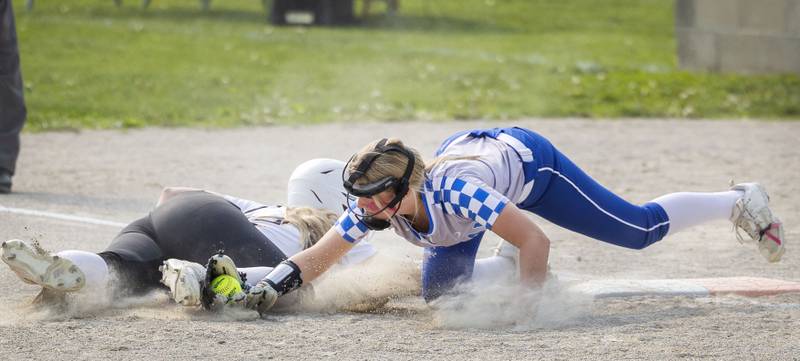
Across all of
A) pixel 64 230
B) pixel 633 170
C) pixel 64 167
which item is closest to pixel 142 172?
pixel 64 167

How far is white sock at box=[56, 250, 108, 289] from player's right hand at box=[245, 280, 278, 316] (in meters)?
0.62

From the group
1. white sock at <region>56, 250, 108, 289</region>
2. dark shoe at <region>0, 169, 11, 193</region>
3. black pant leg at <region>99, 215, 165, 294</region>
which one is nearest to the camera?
white sock at <region>56, 250, 108, 289</region>

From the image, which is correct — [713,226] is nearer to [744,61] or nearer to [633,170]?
[633,170]

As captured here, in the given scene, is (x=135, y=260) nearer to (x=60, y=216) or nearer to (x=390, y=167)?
(x=390, y=167)

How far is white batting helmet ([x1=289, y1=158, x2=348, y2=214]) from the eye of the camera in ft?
18.8

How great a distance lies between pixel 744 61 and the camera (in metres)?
15.5

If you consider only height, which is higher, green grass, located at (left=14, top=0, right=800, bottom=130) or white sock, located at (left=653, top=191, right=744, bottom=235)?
white sock, located at (left=653, top=191, right=744, bottom=235)

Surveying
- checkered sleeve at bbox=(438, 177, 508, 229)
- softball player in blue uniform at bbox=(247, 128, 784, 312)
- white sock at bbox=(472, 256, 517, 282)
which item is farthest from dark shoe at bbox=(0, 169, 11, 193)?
checkered sleeve at bbox=(438, 177, 508, 229)

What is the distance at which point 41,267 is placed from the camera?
15.1 feet

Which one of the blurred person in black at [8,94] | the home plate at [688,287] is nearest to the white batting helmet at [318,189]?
the home plate at [688,287]

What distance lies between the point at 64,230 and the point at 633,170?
4.54m

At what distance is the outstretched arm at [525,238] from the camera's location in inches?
177

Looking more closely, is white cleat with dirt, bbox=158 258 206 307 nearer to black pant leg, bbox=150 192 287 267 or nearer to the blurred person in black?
black pant leg, bbox=150 192 287 267

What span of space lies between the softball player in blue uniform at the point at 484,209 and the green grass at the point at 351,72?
270 inches
